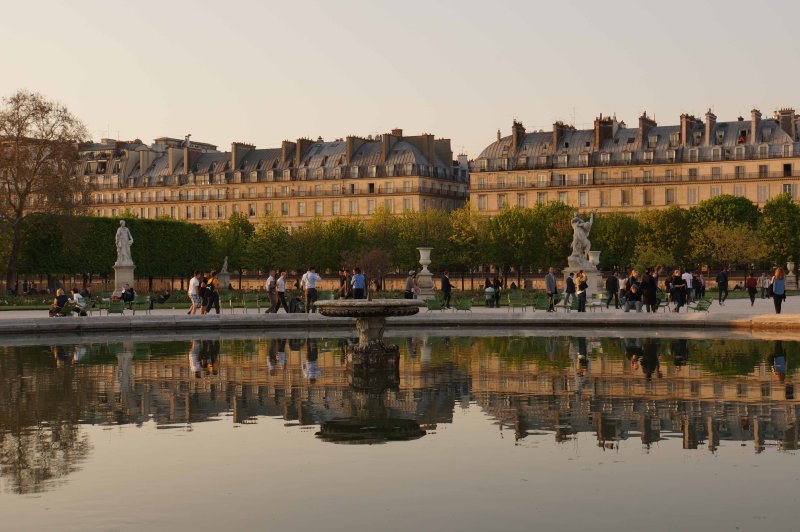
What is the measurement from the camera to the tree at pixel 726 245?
78.0 metres

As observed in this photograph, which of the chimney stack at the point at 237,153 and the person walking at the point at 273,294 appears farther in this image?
the chimney stack at the point at 237,153

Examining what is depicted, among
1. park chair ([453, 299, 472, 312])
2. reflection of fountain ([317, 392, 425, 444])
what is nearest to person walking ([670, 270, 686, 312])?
park chair ([453, 299, 472, 312])

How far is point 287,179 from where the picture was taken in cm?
11438

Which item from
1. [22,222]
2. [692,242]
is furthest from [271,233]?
[22,222]

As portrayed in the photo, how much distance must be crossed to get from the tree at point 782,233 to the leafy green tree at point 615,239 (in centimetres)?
844

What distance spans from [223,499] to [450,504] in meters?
1.72

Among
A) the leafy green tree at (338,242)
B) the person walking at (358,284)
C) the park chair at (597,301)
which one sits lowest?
the park chair at (597,301)

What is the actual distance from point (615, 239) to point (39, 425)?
7382 cm

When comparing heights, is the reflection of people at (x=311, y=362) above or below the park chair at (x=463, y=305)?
below

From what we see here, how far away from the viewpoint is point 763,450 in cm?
1117

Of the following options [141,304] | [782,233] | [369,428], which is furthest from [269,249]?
[369,428]

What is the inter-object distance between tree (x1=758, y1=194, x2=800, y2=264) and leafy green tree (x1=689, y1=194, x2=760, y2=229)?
1.46 metres

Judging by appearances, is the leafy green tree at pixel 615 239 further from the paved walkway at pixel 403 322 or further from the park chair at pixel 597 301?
the paved walkway at pixel 403 322

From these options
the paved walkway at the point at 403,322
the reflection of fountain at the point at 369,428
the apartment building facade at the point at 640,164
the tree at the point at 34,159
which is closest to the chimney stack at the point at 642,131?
the apartment building facade at the point at 640,164
